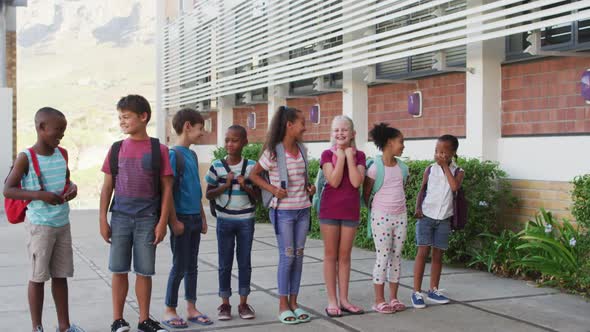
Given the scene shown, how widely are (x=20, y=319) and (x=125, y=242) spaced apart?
136 centimetres

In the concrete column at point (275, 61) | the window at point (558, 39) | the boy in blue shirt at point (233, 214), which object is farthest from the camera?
the concrete column at point (275, 61)

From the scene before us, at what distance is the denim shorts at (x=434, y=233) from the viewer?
646cm

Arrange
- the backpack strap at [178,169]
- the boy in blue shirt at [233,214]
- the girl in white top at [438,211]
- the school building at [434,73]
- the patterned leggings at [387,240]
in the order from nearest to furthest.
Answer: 1. the backpack strap at [178,169]
2. the boy in blue shirt at [233,214]
3. the patterned leggings at [387,240]
4. the girl in white top at [438,211]
5. the school building at [434,73]

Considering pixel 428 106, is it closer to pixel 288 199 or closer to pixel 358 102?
pixel 358 102

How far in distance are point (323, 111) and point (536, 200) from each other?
209 inches

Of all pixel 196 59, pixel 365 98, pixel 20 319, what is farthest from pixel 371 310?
pixel 196 59

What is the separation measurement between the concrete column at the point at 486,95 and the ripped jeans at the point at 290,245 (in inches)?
129

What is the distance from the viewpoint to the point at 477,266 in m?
7.96

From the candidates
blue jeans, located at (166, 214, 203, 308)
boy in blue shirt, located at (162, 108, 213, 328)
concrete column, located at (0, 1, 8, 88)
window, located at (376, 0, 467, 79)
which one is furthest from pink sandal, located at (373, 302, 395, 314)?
concrete column, located at (0, 1, 8, 88)

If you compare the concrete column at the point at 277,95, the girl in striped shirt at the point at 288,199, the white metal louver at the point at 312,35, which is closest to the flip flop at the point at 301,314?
the girl in striped shirt at the point at 288,199

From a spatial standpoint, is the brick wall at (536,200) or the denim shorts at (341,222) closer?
the denim shorts at (341,222)

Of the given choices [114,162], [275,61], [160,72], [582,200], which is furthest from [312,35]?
[160,72]

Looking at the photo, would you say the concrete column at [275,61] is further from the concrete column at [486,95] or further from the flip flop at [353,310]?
the flip flop at [353,310]

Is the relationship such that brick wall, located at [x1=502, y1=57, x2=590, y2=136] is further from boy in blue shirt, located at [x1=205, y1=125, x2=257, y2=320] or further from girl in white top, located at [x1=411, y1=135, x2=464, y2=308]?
boy in blue shirt, located at [x1=205, y1=125, x2=257, y2=320]
